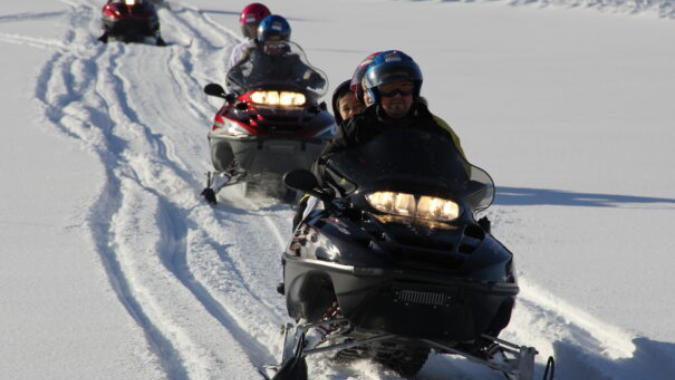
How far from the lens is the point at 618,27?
111 ft

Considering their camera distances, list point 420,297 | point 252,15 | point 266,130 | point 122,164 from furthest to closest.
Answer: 1. point 252,15
2. point 122,164
3. point 266,130
4. point 420,297

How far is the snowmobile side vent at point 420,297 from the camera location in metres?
4.23

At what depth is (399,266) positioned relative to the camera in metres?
4.24

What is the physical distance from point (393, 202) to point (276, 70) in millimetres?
5516

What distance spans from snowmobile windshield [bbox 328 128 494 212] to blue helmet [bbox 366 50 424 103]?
46cm

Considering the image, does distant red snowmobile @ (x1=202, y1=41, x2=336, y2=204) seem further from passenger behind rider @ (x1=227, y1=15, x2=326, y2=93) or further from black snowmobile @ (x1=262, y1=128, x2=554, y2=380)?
black snowmobile @ (x1=262, y1=128, x2=554, y2=380)

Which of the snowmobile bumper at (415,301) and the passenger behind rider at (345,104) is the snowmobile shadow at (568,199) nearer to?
the passenger behind rider at (345,104)

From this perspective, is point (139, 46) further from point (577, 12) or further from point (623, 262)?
point (577, 12)

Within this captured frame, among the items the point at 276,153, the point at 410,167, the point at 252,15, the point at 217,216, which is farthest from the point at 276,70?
the point at 410,167

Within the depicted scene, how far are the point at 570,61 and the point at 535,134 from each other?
997 centimetres

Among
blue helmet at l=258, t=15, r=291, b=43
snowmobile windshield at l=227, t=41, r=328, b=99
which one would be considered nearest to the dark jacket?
snowmobile windshield at l=227, t=41, r=328, b=99

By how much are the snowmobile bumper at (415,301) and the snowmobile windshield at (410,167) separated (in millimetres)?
502

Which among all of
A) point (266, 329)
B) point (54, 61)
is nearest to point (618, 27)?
point (54, 61)

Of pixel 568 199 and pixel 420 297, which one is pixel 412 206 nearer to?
pixel 420 297
